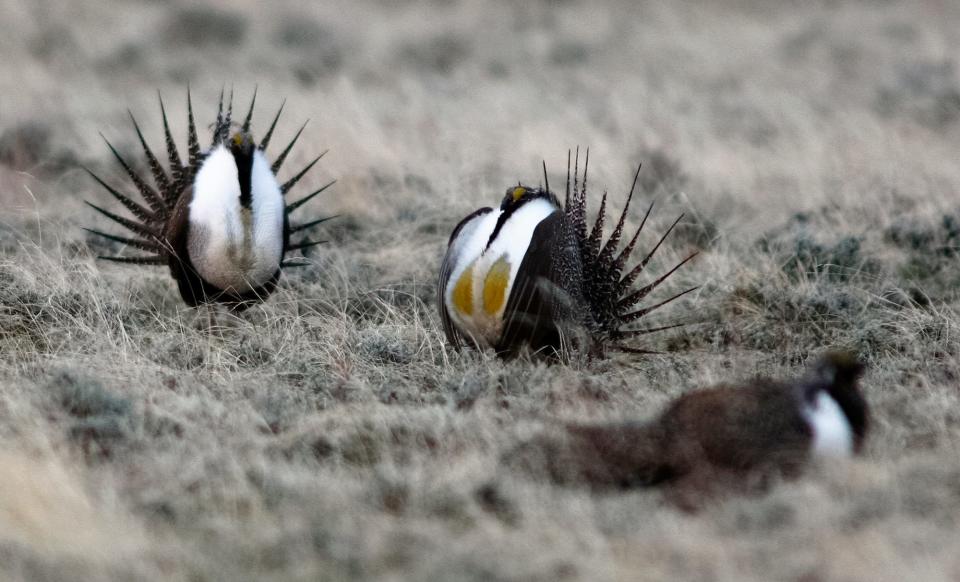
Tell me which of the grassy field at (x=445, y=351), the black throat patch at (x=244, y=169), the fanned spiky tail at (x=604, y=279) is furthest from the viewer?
the black throat patch at (x=244, y=169)

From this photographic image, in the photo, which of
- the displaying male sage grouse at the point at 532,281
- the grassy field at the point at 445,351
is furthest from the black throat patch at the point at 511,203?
the grassy field at the point at 445,351

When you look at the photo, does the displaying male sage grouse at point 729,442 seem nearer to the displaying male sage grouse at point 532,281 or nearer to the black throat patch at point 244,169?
the displaying male sage grouse at point 532,281

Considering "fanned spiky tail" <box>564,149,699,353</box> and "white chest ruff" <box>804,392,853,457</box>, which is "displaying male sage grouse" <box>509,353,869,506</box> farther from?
"fanned spiky tail" <box>564,149,699,353</box>

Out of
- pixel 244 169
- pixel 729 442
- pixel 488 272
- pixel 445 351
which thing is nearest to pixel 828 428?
pixel 729 442

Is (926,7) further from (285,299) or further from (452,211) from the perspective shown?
(285,299)

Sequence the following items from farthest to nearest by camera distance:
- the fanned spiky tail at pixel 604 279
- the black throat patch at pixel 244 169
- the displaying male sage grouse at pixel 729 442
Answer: the black throat patch at pixel 244 169
the fanned spiky tail at pixel 604 279
the displaying male sage grouse at pixel 729 442

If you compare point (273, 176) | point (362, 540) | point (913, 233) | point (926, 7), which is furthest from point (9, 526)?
point (926, 7)

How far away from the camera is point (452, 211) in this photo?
17.4 ft

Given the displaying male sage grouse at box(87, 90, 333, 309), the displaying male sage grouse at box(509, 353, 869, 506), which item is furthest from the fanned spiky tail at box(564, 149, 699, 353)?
the displaying male sage grouse at box(509, 353, 869, 506)

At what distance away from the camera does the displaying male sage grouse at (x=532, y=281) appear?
3.38m

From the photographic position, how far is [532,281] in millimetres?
3367

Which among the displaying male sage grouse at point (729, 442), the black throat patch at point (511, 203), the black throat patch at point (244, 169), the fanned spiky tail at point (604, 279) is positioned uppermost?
the black throat patch at point (244, 169)

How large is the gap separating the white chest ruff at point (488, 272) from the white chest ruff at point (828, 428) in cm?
104

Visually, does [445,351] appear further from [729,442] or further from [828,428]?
[828,428]
